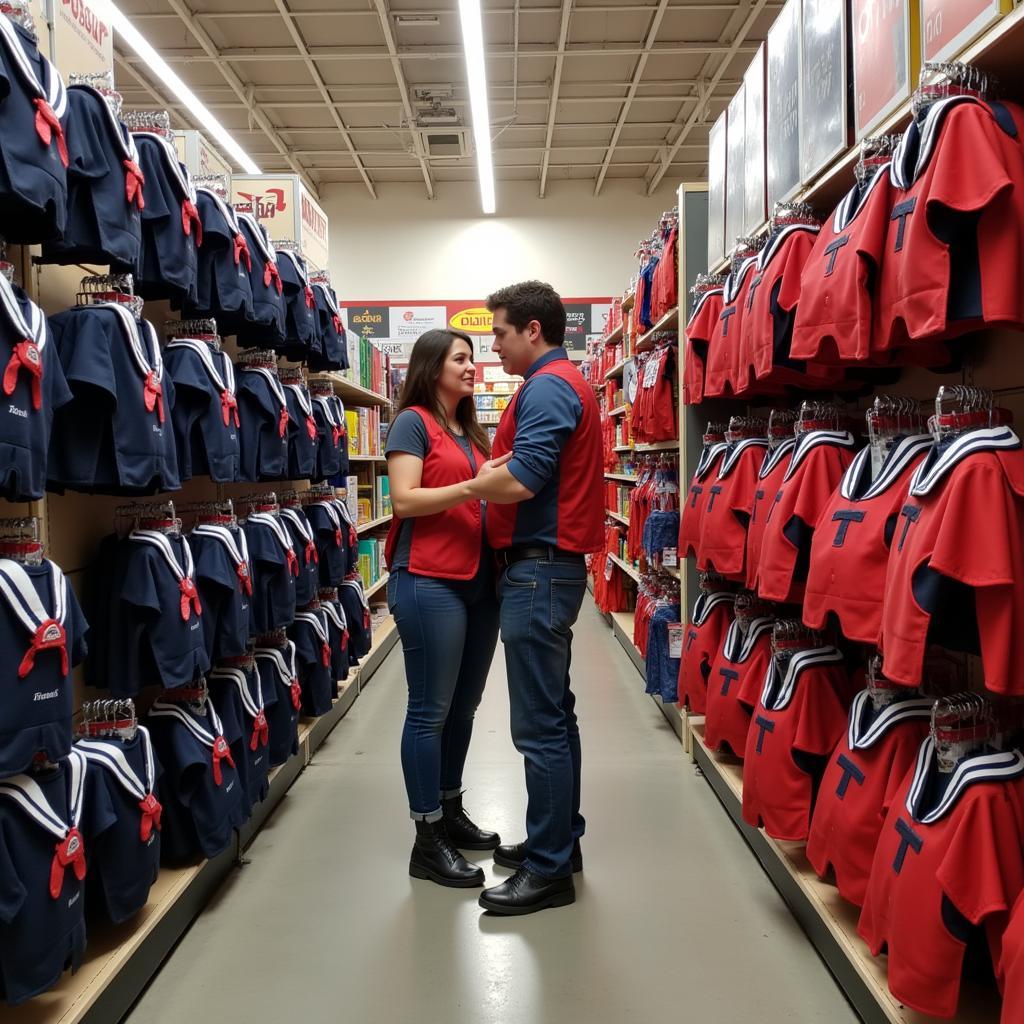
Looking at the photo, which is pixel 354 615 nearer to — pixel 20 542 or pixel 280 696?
pixel 280 696

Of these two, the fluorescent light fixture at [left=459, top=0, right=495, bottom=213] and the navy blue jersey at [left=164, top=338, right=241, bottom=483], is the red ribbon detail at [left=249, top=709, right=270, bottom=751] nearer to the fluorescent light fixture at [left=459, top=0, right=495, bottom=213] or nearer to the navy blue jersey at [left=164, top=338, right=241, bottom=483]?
the navy blue jersey at [left=164, top=338, right=241, bottom=483]

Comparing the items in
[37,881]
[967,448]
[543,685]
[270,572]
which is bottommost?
[37,881]

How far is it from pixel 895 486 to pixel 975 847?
0.72 metres

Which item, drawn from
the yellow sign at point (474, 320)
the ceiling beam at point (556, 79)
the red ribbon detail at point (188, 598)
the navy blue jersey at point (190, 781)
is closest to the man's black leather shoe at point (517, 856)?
the navy blue jersey at point (190, 781)

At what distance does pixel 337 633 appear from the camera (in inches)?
158

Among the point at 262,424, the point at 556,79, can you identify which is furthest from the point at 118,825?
the point at 556,79

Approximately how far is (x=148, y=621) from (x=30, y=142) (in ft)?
3.75

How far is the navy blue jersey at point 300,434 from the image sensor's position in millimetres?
3381

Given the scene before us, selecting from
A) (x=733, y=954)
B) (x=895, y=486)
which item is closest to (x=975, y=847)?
(x=895, y=486)

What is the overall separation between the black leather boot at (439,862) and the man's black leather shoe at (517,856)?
0.40 ft

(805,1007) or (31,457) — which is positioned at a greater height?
(31,457)

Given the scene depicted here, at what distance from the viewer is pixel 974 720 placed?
1.76m

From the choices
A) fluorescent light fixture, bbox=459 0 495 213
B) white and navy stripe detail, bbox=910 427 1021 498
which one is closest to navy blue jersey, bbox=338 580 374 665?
white and navy stripe detail, bbox=910 427 1021 498

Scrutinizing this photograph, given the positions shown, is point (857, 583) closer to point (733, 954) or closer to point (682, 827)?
point (733, 954)
